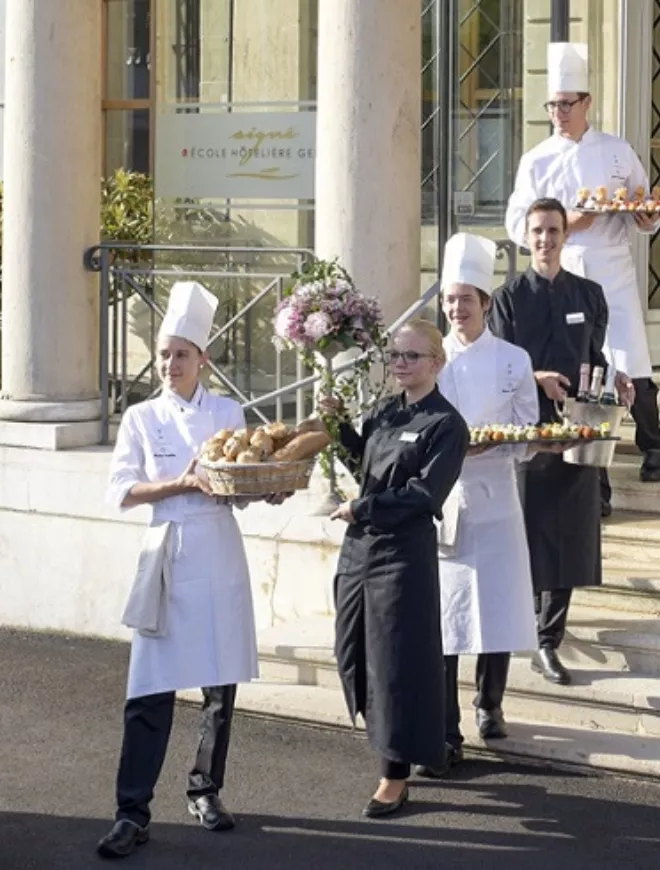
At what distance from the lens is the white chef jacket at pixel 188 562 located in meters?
7.21

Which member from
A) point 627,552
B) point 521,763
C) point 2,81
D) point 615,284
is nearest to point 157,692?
point 521,763

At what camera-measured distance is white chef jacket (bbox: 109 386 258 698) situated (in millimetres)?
7215

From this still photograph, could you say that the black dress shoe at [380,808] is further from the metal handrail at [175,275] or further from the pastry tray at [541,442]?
the metal handrail at [175,275]

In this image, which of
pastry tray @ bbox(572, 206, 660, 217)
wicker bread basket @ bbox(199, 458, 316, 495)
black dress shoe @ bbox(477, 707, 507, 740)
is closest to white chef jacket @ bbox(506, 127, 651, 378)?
pastry tray @ bbox(572, 206, 660, 217)

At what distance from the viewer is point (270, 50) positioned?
11.6 meters

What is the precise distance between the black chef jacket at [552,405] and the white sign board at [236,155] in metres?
2.92

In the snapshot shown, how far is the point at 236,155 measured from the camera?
1159 centimetres

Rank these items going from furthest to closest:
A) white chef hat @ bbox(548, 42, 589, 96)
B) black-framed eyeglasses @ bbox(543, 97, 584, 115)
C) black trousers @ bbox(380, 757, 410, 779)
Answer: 1. black-framed eyeglasses @ bbox(543, 97, 584, 115)
2. white chef hat @ bbox(548, 42, 589, 96)
3. black trousers @ bbox(380, 757, 410, 779)

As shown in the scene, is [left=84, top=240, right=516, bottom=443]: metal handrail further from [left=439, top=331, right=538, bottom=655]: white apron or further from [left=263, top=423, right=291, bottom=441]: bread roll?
[left=263, top=423, right=291, bottom=441]: bread roll

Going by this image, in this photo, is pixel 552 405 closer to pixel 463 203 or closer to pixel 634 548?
pixel 634 548

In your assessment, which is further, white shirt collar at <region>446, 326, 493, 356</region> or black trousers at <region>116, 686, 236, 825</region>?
white shirt collar at <region>446, 326, 493, 356</region>

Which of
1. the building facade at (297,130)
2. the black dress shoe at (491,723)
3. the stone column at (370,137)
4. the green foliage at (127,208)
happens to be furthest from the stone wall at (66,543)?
the green foliage at (127,208)

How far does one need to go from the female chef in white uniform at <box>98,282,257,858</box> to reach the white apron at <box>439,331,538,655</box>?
39.1 inches

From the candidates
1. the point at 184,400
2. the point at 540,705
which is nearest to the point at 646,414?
the point at 540,705
